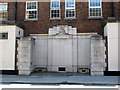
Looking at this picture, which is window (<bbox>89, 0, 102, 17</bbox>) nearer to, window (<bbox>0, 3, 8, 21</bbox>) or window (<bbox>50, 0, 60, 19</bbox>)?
window (<bbox>50, 0, 60, 19</bbox>)

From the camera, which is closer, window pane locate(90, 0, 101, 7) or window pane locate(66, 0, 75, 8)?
window pane locate(90, 0, 101, 7)

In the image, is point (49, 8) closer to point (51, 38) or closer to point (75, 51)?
point (51, 38)

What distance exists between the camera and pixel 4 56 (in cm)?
1226

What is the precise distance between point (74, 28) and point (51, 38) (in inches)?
101

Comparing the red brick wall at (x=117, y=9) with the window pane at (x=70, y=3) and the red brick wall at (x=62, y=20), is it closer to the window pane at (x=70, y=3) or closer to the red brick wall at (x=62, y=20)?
the red brick wall at (x=62, y=20)

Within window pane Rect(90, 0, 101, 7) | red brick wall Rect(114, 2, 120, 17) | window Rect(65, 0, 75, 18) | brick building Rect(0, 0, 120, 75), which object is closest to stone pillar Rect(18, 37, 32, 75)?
brick building Rect(0, 0, 120, 75)

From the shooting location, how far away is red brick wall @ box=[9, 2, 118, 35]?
45.5 feet

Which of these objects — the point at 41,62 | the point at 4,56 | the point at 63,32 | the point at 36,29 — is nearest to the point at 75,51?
the point at 63,32

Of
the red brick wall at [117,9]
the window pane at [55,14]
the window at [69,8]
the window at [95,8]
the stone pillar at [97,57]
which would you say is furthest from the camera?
the window pane at [55,14]

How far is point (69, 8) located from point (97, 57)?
20.2ft

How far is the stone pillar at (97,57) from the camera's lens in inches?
443

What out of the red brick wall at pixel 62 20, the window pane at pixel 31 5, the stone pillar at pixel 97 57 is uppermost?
the window pane at pixel 31 5

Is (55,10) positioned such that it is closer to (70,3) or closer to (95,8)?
(70,3)

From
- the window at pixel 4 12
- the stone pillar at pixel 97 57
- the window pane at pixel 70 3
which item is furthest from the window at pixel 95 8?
the window at pixel 4 12
